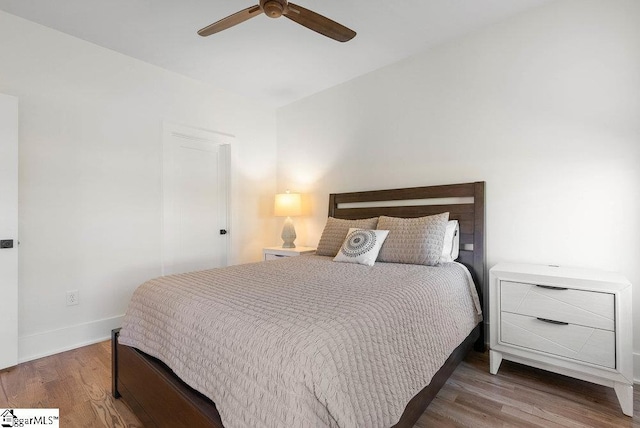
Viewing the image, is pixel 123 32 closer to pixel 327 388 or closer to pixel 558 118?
pixel 327 388

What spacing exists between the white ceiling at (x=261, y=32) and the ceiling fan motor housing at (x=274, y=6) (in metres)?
0.63

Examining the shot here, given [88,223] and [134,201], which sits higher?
[134,201]

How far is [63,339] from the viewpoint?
7.97 feet

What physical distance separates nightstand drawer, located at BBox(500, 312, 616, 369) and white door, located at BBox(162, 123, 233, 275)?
293 centimetres

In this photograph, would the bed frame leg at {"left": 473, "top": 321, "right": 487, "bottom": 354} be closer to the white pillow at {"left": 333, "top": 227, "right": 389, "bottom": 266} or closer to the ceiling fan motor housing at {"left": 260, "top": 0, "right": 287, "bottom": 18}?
the white pillow at {"left": 333, "top": 227, "right": 389, "bottom": 266}

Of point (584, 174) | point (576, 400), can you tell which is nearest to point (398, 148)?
point (584, 174)

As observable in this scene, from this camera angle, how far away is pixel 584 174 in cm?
203

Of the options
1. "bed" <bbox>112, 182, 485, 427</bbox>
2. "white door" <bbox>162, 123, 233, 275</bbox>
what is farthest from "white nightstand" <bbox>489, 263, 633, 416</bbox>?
"white door" <bbox>162, 123, 233, 275</bbox>

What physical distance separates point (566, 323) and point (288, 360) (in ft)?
5.60

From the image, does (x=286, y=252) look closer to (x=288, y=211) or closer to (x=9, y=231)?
(x=288, y=211)

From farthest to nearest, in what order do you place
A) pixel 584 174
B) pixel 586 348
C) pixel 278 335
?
pixel 584 174, pixel 586 348, pixel 278 335

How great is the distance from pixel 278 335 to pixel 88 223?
2.45m

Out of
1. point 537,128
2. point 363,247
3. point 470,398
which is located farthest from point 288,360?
point 537,128

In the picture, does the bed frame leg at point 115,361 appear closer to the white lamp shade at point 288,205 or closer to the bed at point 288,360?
the bed at point 288,360
